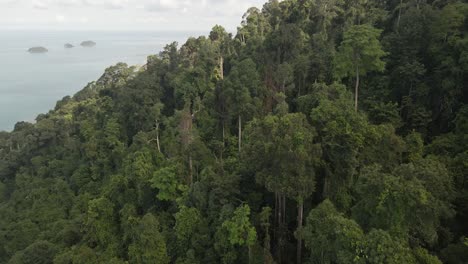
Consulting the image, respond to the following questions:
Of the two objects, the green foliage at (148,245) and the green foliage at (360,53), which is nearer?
the green foliage at (148,245)

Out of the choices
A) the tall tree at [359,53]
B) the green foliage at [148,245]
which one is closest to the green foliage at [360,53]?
the tall tree at [359,53]

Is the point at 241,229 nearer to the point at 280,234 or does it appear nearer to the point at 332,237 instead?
the point at 280,234

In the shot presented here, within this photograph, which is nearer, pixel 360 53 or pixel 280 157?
pixel 280 157

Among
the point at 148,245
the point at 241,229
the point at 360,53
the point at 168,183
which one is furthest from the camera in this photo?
the point at 360,53

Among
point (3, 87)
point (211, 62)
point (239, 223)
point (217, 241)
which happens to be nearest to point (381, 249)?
point (239, 223)

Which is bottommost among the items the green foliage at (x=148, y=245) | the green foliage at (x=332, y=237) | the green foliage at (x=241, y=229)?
the green foliage at (x=148, y=245)

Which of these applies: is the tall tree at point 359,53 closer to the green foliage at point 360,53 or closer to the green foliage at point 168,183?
the green foliage at point 360,53

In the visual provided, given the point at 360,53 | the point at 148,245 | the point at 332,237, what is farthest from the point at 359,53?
the point at 148,245

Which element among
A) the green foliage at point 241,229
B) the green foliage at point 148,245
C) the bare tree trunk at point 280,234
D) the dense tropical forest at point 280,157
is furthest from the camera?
the green foliage at point 148,245
